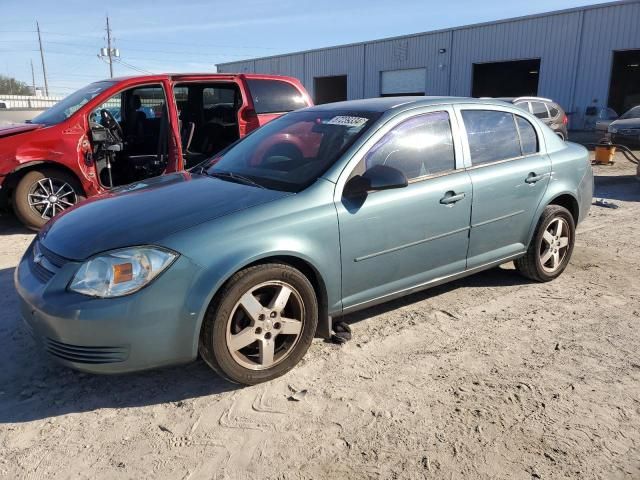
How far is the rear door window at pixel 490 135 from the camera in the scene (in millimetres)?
4000

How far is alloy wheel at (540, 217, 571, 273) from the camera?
4.59 m

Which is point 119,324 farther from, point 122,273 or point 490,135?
point 490,135

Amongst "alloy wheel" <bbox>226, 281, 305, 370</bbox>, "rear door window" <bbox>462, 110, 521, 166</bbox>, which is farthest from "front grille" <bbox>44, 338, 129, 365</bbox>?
"rear door window" <bbox>462, 110, 521, 166</bbox>

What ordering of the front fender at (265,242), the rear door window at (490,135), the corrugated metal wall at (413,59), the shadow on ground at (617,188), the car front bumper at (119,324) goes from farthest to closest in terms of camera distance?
the corrugated metal wall at (413,59), the shadow on ground at (617,188), the rear door window at (490,135), the front fender at (265,242), the car front bumper at (119,324)

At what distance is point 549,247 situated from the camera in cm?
463

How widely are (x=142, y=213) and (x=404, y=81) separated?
31052 millimetres

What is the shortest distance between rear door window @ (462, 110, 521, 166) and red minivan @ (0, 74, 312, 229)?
3.64 meters

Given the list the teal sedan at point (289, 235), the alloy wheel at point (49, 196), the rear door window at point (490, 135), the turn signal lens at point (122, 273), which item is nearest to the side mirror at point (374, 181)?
the teal sedan at point (289, 235)

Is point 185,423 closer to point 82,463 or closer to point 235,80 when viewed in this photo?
point 82,463

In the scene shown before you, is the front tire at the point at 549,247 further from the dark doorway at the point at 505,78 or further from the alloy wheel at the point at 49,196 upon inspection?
the dark doorway at the point at 505,78

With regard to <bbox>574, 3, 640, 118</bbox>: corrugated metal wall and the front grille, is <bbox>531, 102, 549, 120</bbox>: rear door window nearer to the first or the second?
<bbox>574, 3, 640, 118</bbox>: corrugated metal wall

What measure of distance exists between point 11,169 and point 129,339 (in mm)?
4219

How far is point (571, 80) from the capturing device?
2425cm

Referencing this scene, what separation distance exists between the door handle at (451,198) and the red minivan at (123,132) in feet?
12.5
